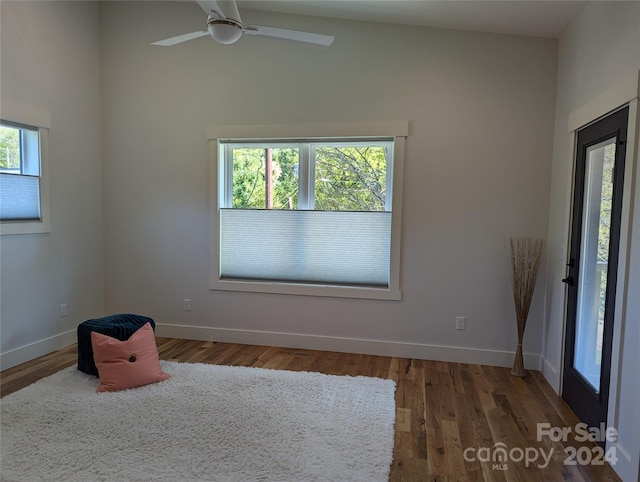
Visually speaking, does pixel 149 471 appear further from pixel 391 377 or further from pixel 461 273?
pixel 461 273

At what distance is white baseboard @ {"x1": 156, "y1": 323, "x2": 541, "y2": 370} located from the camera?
11.7 feet

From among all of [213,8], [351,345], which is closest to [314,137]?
[213,8]

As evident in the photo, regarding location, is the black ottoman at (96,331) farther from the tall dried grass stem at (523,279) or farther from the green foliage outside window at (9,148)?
the tall dried grass stem at (523,279)

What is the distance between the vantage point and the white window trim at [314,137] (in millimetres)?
3625

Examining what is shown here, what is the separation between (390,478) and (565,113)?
9.95 feet

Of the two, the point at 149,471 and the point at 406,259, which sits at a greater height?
the point at 406,259

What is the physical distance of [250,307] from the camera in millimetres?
4047

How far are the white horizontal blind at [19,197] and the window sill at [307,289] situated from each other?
1.76 metres

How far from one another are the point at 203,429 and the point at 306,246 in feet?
6.51

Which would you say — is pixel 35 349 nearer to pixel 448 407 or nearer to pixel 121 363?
pixel 121 363

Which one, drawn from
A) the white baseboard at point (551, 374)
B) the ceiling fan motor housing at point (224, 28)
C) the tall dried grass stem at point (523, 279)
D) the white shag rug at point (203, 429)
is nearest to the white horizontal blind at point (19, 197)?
the white shag rug at point (203, 429)

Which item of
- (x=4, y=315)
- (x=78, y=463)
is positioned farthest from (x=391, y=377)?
(x=4, y=315)

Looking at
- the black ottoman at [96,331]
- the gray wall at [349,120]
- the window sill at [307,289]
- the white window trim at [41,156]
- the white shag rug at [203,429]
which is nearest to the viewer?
the white shag rug at [203,429]

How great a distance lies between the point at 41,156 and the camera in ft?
11.6
